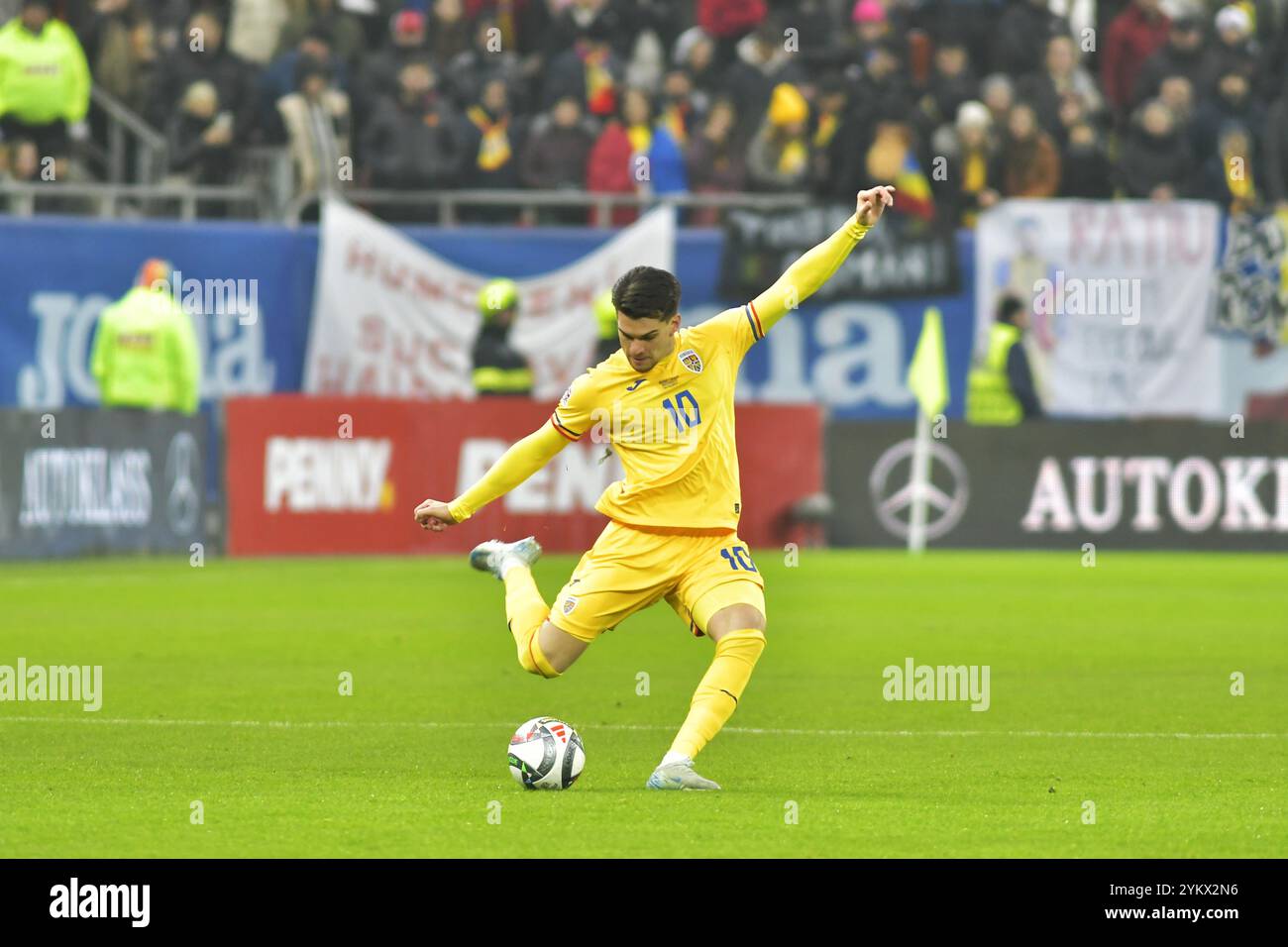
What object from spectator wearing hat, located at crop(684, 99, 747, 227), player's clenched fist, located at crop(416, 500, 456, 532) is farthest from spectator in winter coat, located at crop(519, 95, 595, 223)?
player's clenched fist, located at crop(416, 500, 456, 532)

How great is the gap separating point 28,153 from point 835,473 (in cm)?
827

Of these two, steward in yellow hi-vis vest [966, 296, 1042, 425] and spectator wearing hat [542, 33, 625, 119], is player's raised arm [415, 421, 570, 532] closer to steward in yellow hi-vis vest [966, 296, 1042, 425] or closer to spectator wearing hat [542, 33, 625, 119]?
steward in yellow hi-vis vest [966, 296, 1042, 425]

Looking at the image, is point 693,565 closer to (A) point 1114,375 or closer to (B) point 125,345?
(B) point 125,345

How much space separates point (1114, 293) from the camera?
27.5m

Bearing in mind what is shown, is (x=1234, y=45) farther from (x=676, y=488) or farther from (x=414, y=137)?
(x=676, y=488)

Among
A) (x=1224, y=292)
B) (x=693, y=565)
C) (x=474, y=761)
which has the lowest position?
(x=474, y=761)

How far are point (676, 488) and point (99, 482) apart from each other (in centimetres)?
1297

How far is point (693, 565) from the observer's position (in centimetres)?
999

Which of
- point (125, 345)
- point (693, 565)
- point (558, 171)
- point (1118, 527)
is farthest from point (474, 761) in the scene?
point (558, 171)

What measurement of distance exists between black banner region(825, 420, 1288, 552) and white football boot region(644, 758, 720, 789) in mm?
15336

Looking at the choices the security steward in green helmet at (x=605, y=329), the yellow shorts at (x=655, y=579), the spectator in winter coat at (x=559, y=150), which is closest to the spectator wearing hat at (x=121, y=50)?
the spectator in winter coat at (x=559, y=150)

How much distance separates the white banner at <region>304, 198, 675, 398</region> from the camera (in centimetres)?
2589

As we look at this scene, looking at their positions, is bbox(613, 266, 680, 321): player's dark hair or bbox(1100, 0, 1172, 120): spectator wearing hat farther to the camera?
bbox(1100, 0, 1172, 120): spectator wearing hat

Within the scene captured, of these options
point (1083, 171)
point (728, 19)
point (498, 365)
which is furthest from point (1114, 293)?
point (498, 365)
